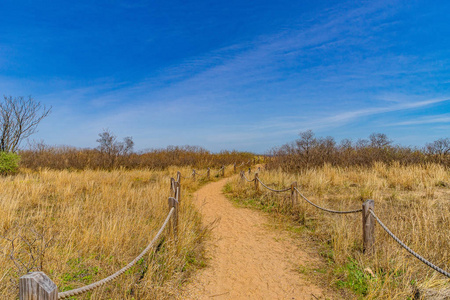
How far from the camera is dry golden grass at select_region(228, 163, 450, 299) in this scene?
10.9 feet

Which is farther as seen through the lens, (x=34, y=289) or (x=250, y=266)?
(x=250, y=266)

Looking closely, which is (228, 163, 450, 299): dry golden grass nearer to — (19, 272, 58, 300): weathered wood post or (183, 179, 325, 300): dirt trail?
(183, 179, 325, 300): dirt trail

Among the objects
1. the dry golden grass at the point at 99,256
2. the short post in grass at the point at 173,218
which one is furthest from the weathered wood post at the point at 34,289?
the short post in grass at the point at 173,218

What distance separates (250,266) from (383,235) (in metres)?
2.65

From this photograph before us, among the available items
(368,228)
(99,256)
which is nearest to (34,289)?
(99,256)

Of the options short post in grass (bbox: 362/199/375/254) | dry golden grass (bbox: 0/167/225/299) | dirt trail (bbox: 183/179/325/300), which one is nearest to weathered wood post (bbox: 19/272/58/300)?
dry golden grass (bbox: 0/167/225/299)

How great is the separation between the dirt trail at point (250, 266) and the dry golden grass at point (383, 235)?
0.64 metres

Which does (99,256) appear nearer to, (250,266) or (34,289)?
(250,266)

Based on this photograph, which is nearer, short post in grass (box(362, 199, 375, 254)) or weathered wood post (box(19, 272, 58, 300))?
weathered wood post (box(19, 272, 58, 300))

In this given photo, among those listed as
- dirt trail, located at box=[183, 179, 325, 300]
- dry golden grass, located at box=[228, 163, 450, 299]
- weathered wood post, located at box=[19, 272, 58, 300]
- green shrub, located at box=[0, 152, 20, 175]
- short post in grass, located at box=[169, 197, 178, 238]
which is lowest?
dirt trail, located at box=[183, 179, 325, 300]

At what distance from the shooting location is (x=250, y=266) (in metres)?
4.59

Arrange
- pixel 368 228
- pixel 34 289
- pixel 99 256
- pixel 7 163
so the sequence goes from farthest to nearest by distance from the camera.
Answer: pixel 7 163
pixel 368 228
pixel 99 256
pixel 34 289

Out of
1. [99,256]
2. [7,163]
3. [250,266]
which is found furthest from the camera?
[7,163]

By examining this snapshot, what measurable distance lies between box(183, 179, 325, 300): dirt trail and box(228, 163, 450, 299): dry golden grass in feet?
2.11
